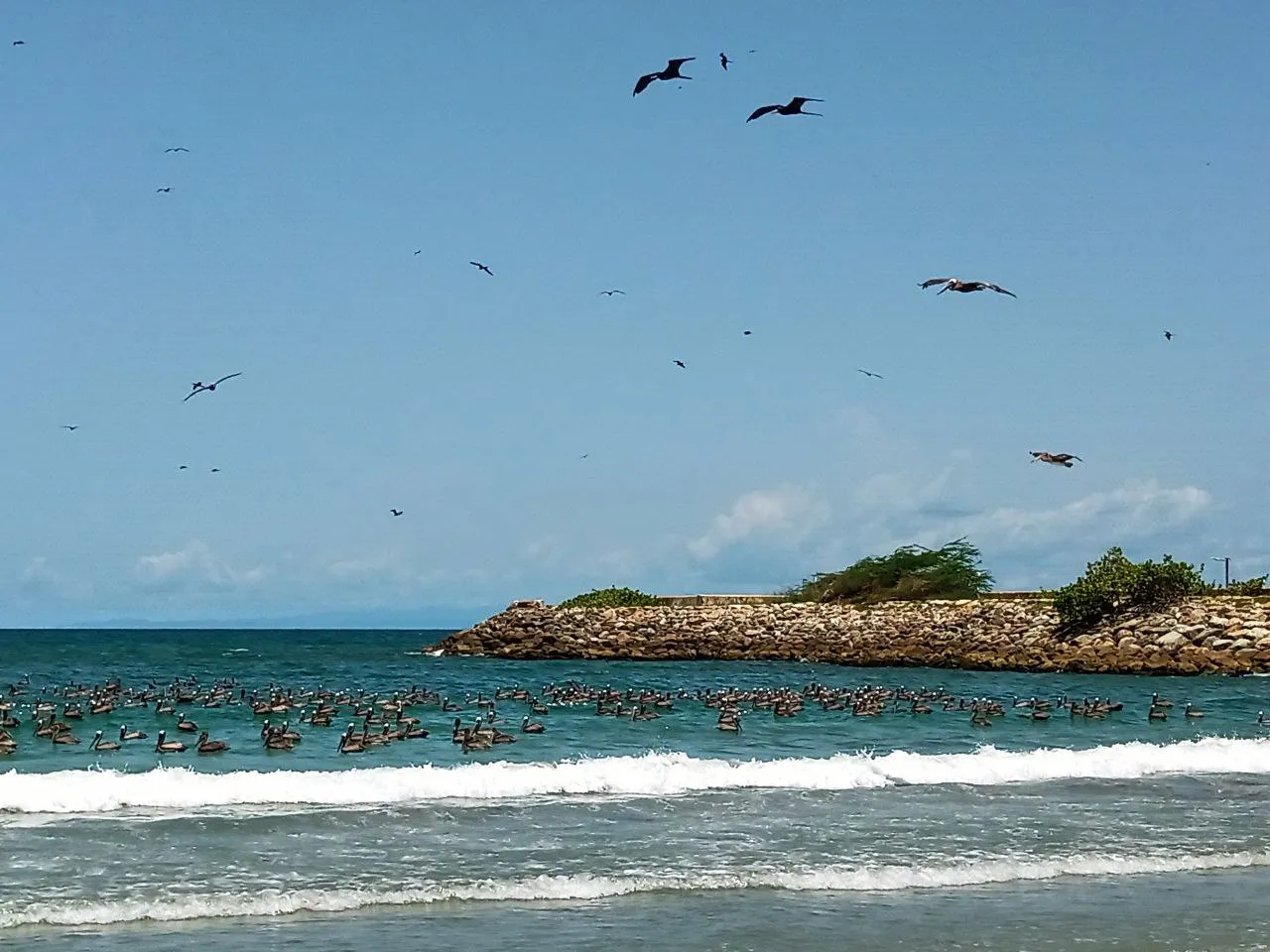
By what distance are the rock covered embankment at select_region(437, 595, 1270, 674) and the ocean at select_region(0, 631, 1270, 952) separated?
881 inches

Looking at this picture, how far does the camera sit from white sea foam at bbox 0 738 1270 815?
2239 centimetres

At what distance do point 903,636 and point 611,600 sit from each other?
67.4ft

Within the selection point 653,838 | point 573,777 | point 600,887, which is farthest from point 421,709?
point 600,887

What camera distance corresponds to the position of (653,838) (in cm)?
1942

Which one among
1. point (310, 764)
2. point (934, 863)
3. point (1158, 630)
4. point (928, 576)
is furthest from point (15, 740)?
point (928, 576)

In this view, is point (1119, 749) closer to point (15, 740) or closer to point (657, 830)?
point (657, 830)

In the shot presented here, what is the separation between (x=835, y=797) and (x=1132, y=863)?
6.26 meters

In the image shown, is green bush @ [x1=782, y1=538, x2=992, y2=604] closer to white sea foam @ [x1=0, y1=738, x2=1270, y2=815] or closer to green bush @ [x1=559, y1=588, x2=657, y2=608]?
green bush @ [x1=559, y1=588, x2=657, y2=608]

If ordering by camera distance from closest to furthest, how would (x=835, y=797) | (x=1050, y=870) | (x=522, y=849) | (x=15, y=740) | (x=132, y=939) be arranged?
(x=132, y=939), (x=1050, y=870), (x=522, y=849), (x=835, y=797), (x=15, y=740)

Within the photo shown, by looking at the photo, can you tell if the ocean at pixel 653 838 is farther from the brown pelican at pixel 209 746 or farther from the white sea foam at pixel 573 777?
the brown pelican at pixel 209 746

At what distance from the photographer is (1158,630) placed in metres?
59.7

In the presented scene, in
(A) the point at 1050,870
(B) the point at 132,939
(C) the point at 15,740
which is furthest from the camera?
(C) the point at 15,740

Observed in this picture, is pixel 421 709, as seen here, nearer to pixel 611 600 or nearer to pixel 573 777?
pixel 573 777

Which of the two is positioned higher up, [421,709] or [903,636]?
[903,636]
